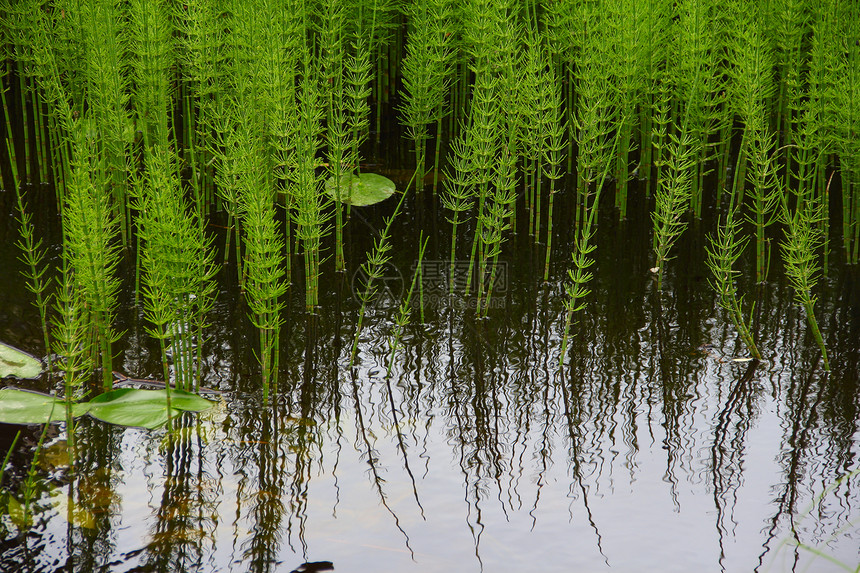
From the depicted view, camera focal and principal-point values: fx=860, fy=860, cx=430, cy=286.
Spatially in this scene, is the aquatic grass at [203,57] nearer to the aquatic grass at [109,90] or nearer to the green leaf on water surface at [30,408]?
the aquatic grass at [109,90]

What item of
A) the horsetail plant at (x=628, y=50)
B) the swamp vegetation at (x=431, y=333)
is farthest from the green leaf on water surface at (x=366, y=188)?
the horsetail plant at (x=628, y=50)

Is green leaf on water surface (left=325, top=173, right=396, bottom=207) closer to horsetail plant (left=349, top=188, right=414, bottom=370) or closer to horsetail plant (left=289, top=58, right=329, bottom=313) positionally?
horsetail plant (left=349, top=188, right=414, bottom=370)

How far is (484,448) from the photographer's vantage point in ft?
8.50

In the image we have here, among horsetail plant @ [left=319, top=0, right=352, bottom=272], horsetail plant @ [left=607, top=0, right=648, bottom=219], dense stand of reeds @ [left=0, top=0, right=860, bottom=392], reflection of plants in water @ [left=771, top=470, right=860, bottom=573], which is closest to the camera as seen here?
reflection of plants in water @ [left=771, top=470, right=860, bottom=573]

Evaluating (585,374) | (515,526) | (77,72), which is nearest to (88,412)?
(515,526)

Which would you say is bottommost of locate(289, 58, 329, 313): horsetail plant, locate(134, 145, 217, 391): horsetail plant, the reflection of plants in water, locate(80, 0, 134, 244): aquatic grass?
the reflection of plants in water

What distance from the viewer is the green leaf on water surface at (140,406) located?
2555 millimetres

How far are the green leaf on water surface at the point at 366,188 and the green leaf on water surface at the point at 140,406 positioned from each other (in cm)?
189

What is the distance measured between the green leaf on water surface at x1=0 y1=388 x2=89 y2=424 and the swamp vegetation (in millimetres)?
11

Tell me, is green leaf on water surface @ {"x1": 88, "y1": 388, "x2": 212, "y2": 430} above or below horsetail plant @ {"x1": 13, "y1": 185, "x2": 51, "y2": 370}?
Answer: below

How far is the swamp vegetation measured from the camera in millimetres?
2244

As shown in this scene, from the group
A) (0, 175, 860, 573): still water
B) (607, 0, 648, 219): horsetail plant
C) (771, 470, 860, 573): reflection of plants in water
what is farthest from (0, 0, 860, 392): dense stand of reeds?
(771, 470, 860, 573): reflection of plants in water

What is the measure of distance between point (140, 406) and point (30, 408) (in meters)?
0.32

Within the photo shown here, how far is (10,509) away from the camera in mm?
2209
